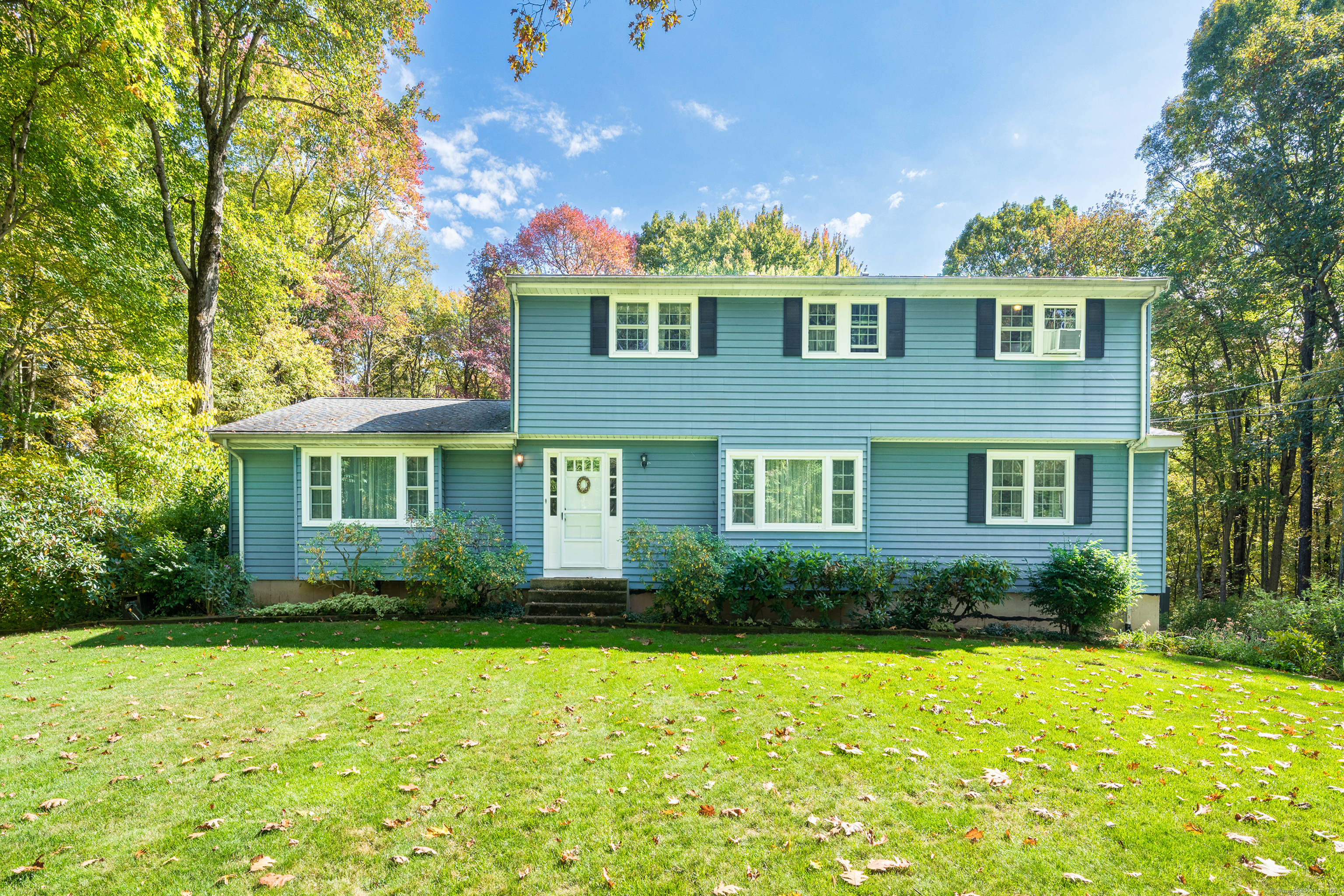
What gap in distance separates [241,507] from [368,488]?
92.5 inches

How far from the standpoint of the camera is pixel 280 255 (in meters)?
14.3

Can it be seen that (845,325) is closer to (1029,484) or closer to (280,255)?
(1029,484)

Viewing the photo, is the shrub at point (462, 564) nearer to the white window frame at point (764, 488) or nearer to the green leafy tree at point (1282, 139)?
the white window frame at point (764, 488)

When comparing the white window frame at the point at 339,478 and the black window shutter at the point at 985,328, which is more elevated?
the black window shutter at the point at 985,328

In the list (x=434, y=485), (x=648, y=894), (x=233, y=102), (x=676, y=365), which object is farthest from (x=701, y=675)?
(x=233, y=102)

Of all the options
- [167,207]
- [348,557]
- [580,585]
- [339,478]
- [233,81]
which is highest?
[233,81]

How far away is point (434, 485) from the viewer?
9.84 m

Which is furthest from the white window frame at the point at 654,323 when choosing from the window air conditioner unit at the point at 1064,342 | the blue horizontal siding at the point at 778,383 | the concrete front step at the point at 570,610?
the window air conditioner unit at the point at 1064,342

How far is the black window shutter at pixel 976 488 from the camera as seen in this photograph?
9.77 metres

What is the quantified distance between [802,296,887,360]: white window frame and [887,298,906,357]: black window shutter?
59mm

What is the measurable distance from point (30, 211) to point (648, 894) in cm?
1800

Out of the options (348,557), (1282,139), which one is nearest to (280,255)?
(348,557)

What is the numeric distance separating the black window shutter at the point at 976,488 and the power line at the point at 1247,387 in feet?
34.3

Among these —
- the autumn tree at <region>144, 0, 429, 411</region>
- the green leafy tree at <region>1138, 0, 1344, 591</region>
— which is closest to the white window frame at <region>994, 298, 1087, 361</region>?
the green leafy tree at <region>1138, 0, 1344, 591</region>
